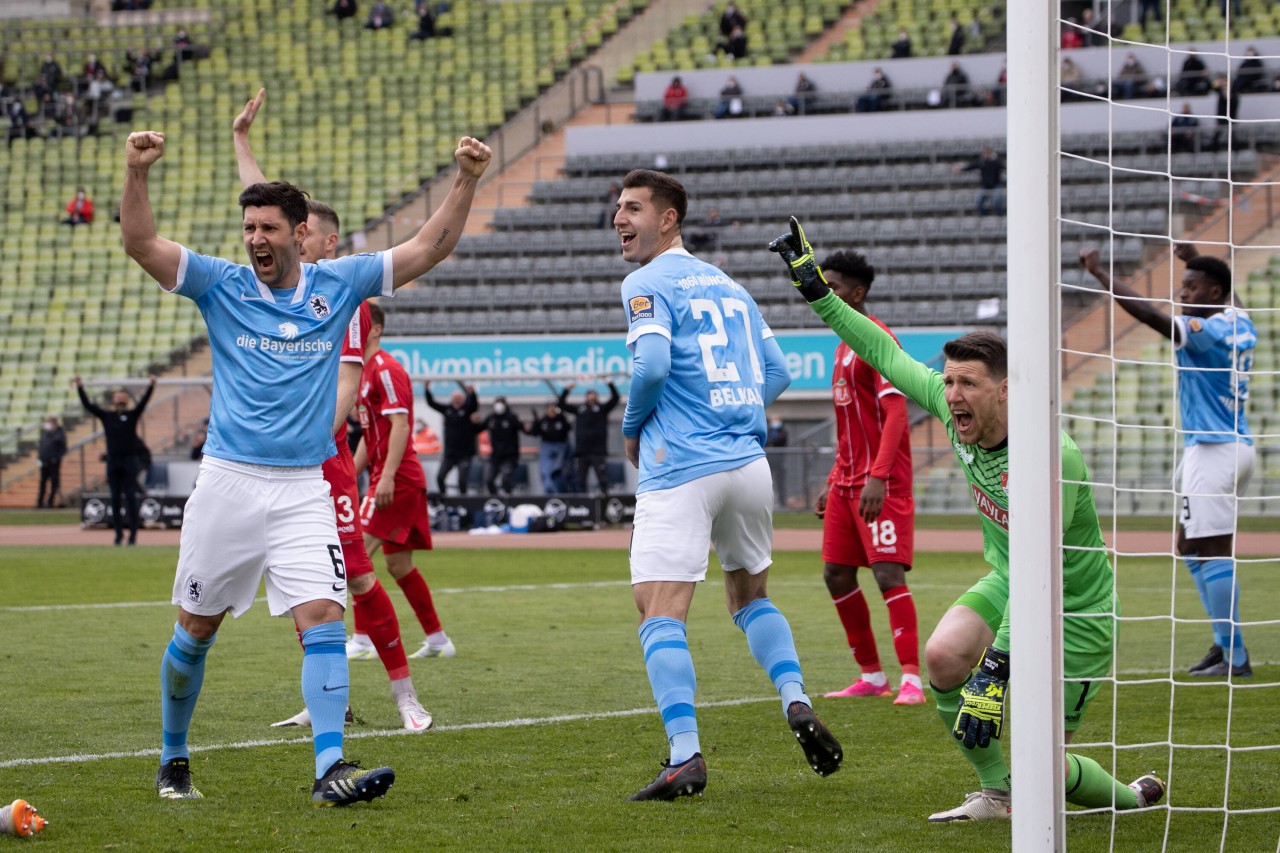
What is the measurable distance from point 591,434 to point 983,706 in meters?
19.7

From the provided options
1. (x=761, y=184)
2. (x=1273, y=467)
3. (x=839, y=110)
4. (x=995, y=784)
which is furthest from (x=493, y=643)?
(x=839, y=110)

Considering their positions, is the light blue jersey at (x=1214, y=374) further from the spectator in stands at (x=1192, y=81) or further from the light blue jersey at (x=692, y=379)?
the spectator in stands at (x=1192, y=81)

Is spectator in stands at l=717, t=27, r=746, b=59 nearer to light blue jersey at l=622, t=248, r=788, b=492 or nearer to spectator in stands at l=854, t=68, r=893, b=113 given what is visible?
spectator in stands at l=854, t=68, r=893, b=113

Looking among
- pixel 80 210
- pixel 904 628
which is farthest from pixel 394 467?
pixel 80 210

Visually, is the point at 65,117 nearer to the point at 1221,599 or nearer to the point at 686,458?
the point at 1221,599

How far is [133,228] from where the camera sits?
539 centimetres

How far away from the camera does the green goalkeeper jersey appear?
5168 millimetres

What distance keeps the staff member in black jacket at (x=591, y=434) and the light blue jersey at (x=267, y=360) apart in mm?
18072

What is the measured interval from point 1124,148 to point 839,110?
6.85 m

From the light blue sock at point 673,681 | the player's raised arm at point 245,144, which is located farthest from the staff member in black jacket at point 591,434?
the light blue sock at point 673,681

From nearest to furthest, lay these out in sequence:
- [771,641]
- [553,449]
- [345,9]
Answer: [771,641], [553,449], [345,9]

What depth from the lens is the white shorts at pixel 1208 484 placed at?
30.2ft

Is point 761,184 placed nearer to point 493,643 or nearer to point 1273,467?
point 1273,467

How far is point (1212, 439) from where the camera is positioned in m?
9.27
